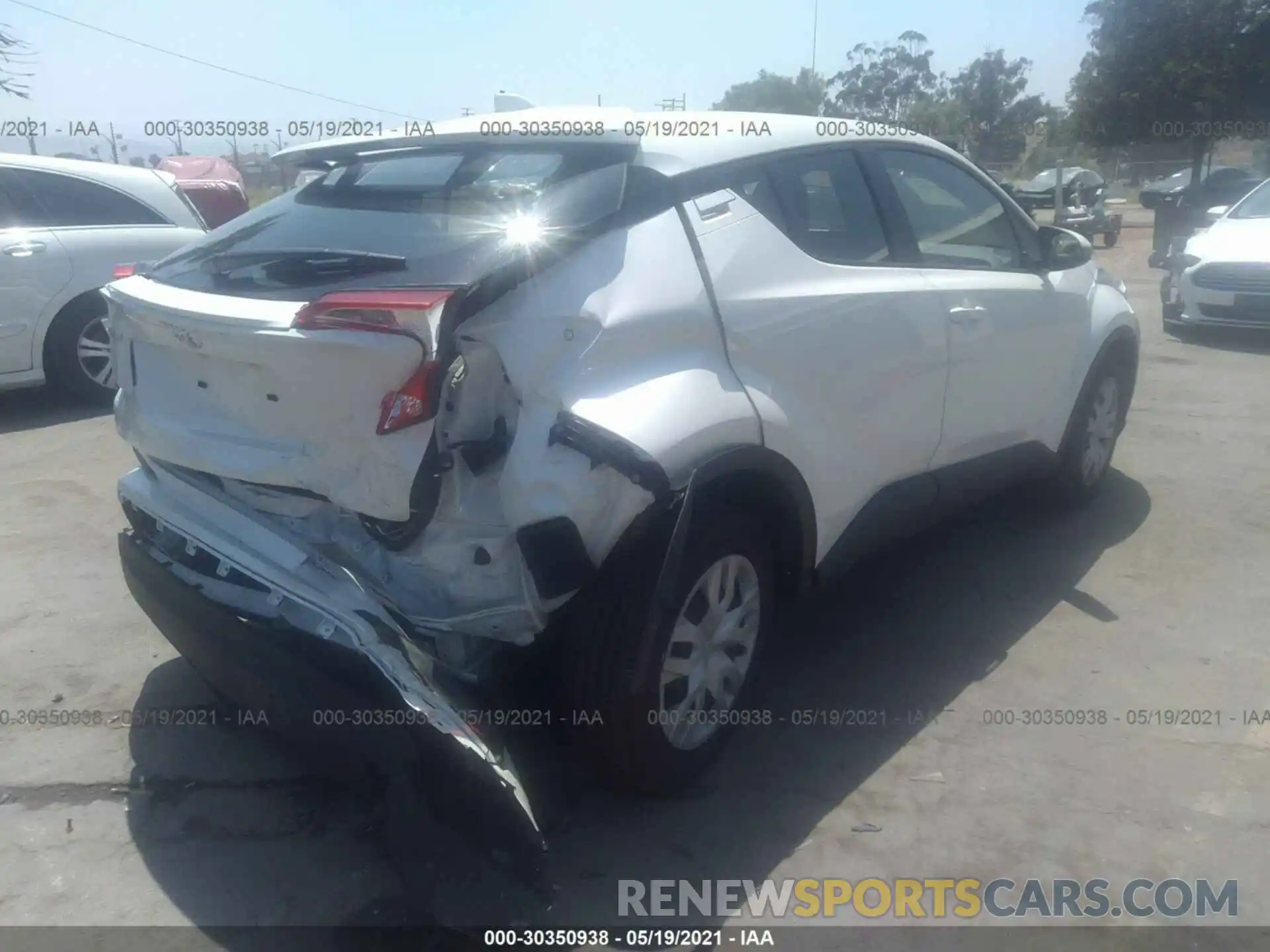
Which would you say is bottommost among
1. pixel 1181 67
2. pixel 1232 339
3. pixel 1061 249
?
pixel 1232 339

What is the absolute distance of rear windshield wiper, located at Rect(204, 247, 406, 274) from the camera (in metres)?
2.86

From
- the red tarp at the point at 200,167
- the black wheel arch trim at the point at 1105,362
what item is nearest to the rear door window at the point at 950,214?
the black wheel arch trim at the point at 1105,362

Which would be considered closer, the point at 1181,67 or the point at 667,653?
the point at 667,653

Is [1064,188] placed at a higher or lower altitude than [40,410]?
higher

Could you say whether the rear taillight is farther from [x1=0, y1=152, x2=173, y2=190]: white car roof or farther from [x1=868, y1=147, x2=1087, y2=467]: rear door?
[x1=0, y1=152, x2=173, y2=190]: white car roof

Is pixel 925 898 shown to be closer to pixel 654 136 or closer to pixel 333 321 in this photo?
pixel 333 321

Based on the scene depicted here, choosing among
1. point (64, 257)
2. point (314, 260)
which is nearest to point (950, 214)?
point (314, 260)

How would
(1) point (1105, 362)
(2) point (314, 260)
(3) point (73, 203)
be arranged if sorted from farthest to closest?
(3) point (73, 203) < (1) point (1105, 362) < (2) point (314, 260)

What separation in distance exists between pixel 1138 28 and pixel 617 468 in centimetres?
2508

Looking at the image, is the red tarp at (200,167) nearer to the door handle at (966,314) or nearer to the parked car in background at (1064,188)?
the parked car in background at (1064,188)

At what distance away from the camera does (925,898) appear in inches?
112

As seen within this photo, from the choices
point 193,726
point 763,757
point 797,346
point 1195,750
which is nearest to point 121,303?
point 193,726

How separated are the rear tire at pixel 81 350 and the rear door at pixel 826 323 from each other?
5380mm

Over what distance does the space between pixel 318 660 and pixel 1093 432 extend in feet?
13.1
